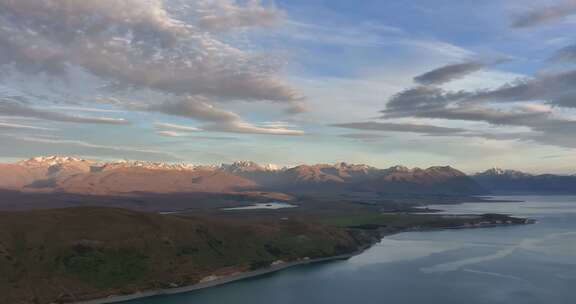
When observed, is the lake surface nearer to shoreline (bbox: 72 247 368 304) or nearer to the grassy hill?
shoreline (bbox: 72 247 368 304)

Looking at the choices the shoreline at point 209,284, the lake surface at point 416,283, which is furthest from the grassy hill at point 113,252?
the lake surface at point 416,283

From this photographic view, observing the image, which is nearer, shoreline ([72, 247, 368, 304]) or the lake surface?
the lake surface

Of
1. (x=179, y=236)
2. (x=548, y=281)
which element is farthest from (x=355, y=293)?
(x=179, y=236)

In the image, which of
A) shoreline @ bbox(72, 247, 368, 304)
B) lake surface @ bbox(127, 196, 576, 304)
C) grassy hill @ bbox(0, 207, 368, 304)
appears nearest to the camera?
lake surface @ bbox(127, 196, 576, 304)

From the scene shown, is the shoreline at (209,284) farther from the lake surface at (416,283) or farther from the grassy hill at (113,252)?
the lake surface at (416,283)

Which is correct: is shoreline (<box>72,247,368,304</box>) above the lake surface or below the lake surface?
below

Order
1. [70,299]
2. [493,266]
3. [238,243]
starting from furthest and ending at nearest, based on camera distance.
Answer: [238,243] < [493,266] < [70,299]

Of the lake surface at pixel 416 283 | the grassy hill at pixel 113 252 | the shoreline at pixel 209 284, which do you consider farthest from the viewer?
the grassy hill at pixel 113 252

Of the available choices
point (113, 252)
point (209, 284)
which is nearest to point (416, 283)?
point (209, 284)

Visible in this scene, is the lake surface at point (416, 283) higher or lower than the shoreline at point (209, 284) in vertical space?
higher

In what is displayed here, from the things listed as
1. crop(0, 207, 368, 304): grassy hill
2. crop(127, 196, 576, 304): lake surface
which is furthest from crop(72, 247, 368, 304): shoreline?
crop(127, 196, 576, 304): lake surface

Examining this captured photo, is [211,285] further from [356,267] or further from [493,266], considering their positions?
[493,266]
